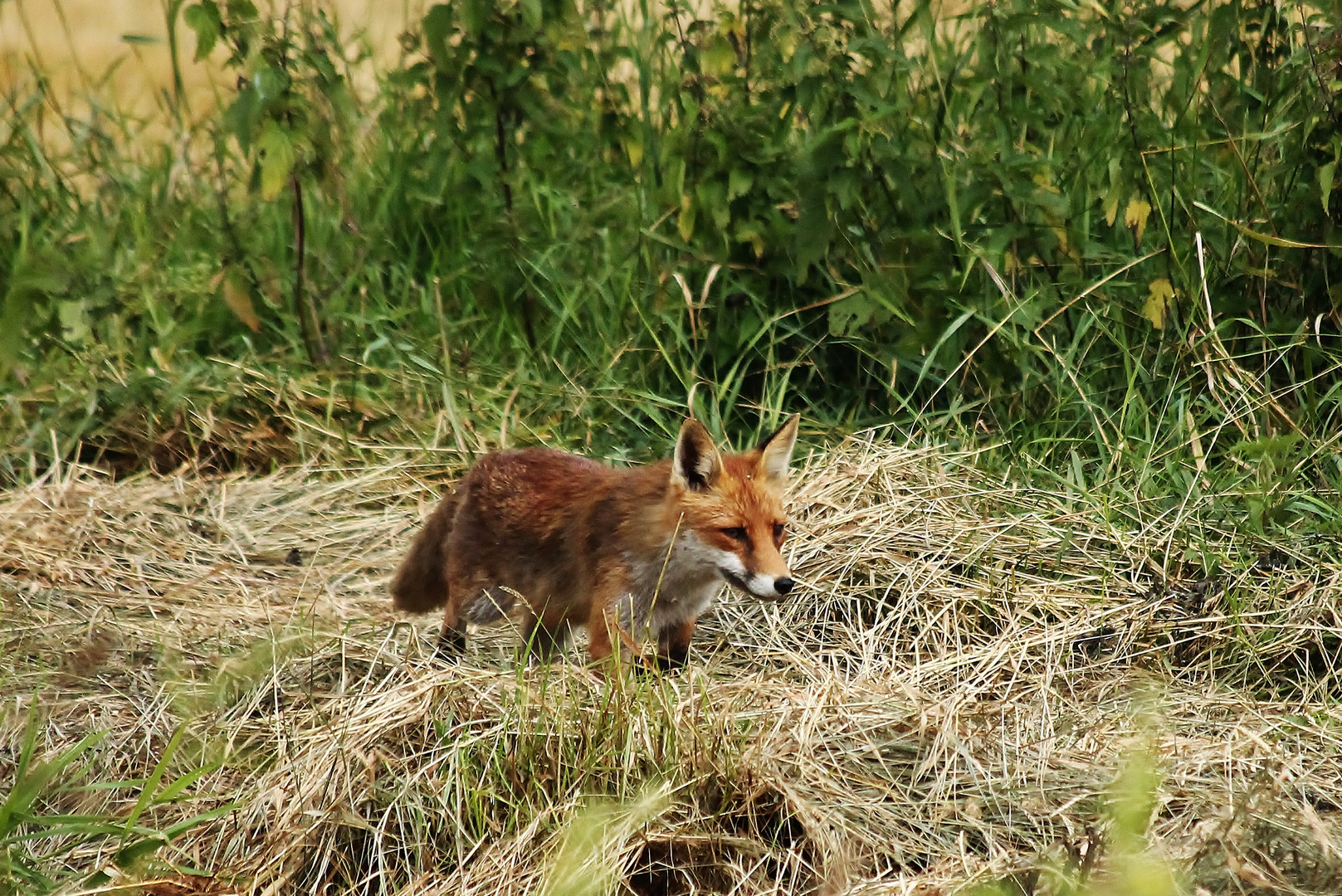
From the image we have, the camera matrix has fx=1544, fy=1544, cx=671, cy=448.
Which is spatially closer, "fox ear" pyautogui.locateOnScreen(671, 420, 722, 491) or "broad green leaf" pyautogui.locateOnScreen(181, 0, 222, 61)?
"fox ear" pyautogui.locateOnScreen(671, 420, 722, 491)

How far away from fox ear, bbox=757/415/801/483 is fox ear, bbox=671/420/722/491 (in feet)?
0.43

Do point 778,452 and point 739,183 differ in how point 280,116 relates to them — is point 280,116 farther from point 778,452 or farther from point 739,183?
point 778,452

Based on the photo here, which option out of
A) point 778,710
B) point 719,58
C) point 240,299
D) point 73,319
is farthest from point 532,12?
point 778,710

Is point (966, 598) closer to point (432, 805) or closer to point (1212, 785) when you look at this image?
point (1212, 785)

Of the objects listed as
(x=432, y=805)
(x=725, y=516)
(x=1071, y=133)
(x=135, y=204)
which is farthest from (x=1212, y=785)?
(x=135, y=204)

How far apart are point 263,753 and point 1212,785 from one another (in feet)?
7.43

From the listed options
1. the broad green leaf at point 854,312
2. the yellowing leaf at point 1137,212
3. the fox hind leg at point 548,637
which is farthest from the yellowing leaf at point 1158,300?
the fox hind leg at point 548,637

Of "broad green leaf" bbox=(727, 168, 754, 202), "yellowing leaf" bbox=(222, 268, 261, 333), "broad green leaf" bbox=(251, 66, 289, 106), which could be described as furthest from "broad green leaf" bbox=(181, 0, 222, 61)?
"broad green leaf" bbox=(727, 168, 754, 202)

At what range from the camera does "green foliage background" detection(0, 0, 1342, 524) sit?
17.5ft

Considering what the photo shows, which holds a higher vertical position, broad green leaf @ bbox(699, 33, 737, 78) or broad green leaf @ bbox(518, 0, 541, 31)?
broad green leaf @ bbox(518, 0, 541, 31)

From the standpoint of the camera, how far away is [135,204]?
22.7 ft

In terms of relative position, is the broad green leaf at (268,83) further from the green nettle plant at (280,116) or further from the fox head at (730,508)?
the fox head at (730,508)

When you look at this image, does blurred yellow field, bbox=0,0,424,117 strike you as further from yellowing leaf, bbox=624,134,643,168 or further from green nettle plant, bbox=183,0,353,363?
yellowing leaf, bbox=624,134,643,168

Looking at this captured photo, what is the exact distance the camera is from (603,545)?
174 inches
